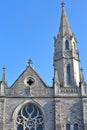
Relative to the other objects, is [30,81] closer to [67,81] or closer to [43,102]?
[43,102]

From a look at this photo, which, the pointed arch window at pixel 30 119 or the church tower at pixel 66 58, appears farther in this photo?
the church tower at pixel 66 58

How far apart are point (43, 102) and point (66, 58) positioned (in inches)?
248

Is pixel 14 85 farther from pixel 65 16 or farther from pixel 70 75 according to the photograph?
pixel 65 16

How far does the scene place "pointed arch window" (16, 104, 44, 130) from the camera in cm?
3453

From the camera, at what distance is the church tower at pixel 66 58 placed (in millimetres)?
37531

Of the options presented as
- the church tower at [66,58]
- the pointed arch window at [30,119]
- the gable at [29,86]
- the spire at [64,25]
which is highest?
the spire at [64,25]

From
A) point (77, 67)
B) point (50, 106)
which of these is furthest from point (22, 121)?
point (77, 67)

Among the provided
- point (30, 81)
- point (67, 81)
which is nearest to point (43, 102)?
point (30, 81)

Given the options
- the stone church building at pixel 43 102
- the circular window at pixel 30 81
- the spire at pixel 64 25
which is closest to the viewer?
the stone church building at pixel 43 102

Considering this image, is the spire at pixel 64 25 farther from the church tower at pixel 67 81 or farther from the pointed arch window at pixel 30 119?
the pointed arch window at pixel 30 119

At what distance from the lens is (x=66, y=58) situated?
38.8 meters

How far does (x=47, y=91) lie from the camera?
1414 inches

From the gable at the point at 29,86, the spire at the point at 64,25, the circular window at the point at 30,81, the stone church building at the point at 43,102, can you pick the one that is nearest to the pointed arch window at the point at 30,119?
the stone church building at the point at 43,102

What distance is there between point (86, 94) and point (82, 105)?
A: 1.35 metres
